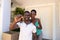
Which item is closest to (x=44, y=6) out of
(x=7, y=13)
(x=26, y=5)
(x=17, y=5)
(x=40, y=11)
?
(x=40, y=11)

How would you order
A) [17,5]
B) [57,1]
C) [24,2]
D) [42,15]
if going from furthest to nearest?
[17,5]
[24,2]
[42,15]
[57,1]

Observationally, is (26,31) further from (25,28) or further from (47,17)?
(47,17)

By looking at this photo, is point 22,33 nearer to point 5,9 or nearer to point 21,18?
point 21,18

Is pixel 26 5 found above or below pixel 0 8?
above

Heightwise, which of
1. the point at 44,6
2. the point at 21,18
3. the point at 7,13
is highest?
the point at 44,6

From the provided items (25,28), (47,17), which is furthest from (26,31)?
(47,17)

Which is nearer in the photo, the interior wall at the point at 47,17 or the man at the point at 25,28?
the man at the point at 25,28

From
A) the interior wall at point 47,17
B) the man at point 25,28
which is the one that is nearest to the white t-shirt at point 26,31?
the man at point 25,28

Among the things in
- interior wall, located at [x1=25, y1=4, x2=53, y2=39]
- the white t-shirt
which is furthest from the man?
interior wall, located at [x1=25, y1=4, x2=53, y2=39]

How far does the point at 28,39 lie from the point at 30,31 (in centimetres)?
12

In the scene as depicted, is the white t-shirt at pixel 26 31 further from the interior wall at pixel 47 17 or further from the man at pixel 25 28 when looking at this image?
the interior wall at pixel 47 17

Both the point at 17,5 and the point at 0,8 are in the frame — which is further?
the point at 17,5

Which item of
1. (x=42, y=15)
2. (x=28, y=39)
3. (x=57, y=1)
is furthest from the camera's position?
(x=42, y=15)

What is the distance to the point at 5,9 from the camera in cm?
262
